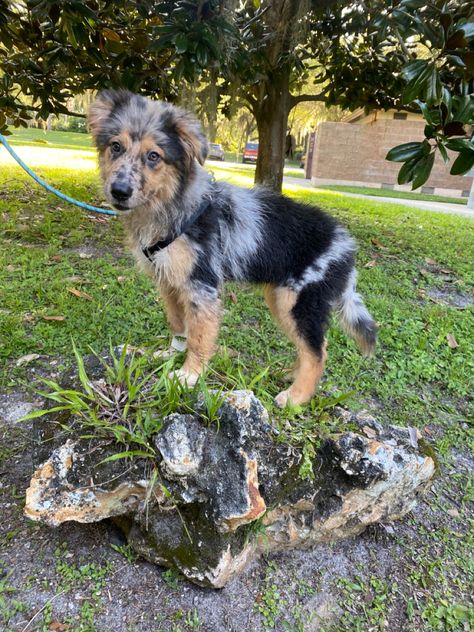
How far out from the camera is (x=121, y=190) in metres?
2.58

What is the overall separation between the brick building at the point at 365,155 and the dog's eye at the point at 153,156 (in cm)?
1899

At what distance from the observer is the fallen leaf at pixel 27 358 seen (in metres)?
3.78

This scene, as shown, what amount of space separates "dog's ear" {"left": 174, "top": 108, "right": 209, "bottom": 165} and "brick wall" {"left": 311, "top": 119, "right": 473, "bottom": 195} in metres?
19.3

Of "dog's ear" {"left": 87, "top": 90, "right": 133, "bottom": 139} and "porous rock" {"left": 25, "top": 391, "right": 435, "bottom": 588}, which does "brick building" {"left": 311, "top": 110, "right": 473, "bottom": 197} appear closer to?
"dog's ear" {"left": 87, "top": 90, "right": 133, "bottom": 139}

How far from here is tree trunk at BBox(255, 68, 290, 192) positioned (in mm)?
7824

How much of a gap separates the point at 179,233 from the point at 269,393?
4.01 ft

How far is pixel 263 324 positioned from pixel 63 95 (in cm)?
426

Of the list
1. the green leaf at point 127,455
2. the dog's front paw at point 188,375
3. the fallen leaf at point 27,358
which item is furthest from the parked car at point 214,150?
the fallen leaf at point 27,358

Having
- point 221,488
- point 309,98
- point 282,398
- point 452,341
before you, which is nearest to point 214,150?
point 282,398

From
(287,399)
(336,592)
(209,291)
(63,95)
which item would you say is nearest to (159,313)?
(209,291)

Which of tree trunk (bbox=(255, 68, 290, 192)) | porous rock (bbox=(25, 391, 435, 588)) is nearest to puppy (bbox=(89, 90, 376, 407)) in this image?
porous rock (bbox=(25, 391, 435, 588))

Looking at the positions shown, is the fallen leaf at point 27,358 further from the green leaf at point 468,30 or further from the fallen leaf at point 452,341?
the fallen leaf at point 452,341

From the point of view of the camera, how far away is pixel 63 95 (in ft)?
20.3

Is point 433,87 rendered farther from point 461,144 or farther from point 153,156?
point 153,156
